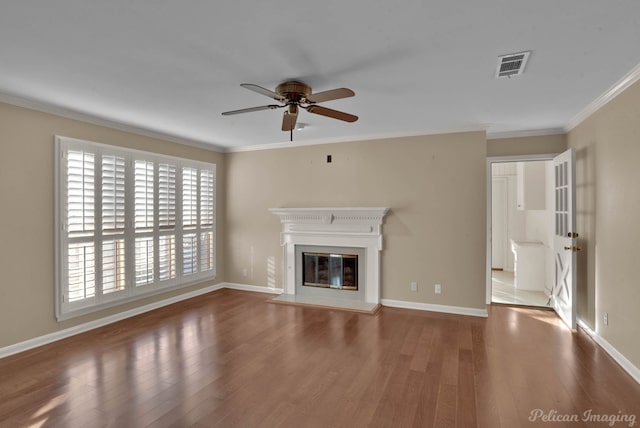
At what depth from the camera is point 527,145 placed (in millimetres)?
4824

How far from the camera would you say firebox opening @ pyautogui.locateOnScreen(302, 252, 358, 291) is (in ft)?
16.9

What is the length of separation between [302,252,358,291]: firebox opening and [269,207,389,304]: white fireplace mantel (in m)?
0.18

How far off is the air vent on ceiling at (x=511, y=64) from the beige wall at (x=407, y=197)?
1893 millimetres

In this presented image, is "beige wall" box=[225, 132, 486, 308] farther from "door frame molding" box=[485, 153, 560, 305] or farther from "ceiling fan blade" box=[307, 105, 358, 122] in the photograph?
"ceiling fan blade" box=[307, 105, 358, 122]

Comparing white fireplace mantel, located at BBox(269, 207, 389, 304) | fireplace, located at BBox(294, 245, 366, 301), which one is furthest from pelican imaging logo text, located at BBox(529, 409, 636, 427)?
fireplace, located at BBox(294, 245, 366, 301)

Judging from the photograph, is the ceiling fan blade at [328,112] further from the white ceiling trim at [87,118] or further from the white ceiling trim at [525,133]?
the white ceiling trim at [525,133]

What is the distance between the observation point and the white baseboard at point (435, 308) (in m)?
4.52

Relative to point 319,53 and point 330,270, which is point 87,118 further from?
point 330,270

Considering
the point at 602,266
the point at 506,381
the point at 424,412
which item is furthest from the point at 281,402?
the point at 602,266

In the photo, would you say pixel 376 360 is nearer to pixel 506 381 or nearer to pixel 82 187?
pixel 506 381

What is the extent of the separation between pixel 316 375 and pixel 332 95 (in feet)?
7.54

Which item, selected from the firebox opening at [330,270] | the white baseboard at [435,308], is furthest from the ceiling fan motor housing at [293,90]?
the white baseboard at [435,308]

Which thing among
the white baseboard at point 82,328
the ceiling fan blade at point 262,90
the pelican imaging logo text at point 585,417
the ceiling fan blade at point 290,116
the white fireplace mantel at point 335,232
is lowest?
the pelican imaging logo text at point 585,417

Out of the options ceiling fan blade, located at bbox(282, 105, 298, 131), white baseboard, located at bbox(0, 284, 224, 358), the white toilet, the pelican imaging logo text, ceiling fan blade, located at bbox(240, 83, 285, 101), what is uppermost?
ceiling fan blade, located at bbox(240, 83, 285, 101)
